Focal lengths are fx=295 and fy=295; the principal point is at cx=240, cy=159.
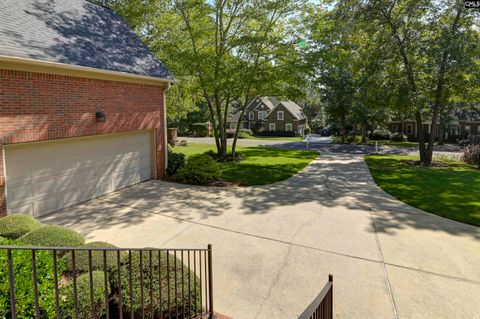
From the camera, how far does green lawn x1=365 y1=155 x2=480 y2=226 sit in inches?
351

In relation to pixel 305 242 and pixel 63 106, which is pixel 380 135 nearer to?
pixel 305 242

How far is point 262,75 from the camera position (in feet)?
53.1

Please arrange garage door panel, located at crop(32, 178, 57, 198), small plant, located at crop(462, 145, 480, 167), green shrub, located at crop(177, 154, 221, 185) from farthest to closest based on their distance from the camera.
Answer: small plant, located at crop(462, 145, 480, 167) < green shrub, located at crop(177, 154, 221, 185) < garage door panel, located at crop(32, 178, 57, 198)

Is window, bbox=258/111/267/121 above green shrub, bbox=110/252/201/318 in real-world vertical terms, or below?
above

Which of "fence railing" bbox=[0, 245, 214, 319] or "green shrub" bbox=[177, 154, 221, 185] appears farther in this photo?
"green shrub" bbox=[177, 154, 221, 185]

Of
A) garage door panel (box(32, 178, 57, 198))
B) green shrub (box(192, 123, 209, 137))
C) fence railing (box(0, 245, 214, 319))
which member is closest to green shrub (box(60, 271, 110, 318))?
fence railing (box(0, 245, 214, 319))

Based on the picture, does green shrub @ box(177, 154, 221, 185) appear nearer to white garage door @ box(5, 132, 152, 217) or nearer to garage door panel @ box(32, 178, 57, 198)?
white garage door @ box(5, 132, 152, 217)

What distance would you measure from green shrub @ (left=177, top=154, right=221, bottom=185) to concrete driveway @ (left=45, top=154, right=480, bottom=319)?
1029mm

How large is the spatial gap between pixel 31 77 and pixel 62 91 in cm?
86

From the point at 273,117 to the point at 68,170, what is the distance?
43.0 meters

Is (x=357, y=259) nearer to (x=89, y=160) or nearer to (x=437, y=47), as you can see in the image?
(x=89, y=160)

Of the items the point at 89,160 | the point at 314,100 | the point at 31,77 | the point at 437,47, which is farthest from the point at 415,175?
the point at 314,100

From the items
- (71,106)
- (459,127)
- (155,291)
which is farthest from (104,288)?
(459,127)

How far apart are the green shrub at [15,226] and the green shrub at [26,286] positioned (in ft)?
8.22
